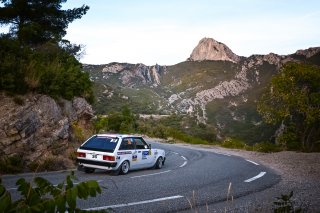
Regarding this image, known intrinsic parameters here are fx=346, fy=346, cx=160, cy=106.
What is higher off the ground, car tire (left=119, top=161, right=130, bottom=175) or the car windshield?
the car windshield

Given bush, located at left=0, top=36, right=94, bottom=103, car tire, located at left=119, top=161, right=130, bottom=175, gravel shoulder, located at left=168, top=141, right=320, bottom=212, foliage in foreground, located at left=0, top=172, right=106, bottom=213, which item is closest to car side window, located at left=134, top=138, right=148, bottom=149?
car tire, located at left=119, top=161, right=130, bottom=175

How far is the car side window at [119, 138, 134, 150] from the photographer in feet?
44.6

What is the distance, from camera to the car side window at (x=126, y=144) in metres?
13.6

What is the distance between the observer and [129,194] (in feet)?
28.6

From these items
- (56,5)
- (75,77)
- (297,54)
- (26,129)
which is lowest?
(26,129)

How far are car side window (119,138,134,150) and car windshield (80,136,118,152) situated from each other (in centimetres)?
30

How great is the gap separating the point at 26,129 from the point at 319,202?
10561mm

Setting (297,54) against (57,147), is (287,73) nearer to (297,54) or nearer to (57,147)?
(57,147)

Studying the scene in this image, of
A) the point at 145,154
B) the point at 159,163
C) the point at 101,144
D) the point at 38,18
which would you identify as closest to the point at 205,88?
the point at 38,18

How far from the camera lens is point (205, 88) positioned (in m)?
148

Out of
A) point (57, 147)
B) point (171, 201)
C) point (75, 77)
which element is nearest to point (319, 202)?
point (171, 201)

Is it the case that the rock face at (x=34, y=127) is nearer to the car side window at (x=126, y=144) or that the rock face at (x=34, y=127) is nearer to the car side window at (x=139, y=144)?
the car side window at (x=126, y=144)

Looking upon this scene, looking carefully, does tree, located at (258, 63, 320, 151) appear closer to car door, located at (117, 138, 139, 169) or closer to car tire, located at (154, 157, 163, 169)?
car tire, located at (154, 157, 163, 169)

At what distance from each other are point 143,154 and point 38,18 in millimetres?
11554
